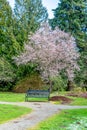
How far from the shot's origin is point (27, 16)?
43125 mm

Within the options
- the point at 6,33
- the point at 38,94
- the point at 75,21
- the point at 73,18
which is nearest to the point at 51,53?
the point at 75,21

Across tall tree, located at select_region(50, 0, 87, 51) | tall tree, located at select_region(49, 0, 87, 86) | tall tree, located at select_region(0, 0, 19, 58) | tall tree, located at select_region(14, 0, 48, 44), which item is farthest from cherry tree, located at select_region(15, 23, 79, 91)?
tall tree, located at select_region(14, 0, 48, 44)

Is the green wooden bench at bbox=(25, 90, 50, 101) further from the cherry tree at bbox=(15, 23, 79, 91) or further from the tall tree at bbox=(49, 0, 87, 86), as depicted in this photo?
the tall tree at bbox=(49, 0, 87, 86)

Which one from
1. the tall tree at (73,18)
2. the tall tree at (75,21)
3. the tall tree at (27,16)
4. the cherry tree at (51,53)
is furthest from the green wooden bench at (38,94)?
the tall tree at (27,16)

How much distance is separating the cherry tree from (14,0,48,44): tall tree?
15.9 ft

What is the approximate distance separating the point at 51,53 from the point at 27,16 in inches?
470

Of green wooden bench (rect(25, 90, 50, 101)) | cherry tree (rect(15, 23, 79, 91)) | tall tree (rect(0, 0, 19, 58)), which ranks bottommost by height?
green wooden bench (rect(25, 90, 50, 101))

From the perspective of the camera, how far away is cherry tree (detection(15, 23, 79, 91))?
33281 mm

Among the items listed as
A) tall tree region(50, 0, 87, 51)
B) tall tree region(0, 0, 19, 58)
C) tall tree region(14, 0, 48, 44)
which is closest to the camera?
tall tree region(50, 0, 87, 51)

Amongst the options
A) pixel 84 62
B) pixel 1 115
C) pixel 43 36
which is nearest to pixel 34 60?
pixel 43 36

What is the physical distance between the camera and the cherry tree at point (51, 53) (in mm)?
33281

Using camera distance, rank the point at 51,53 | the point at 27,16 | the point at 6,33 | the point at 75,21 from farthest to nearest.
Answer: the point at 27,16 < the point at 6,33 < the point at 75,21 < the point at 51,53

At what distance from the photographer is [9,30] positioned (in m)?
40.9

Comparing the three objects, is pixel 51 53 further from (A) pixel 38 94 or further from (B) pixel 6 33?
(B) pixel 6 33
